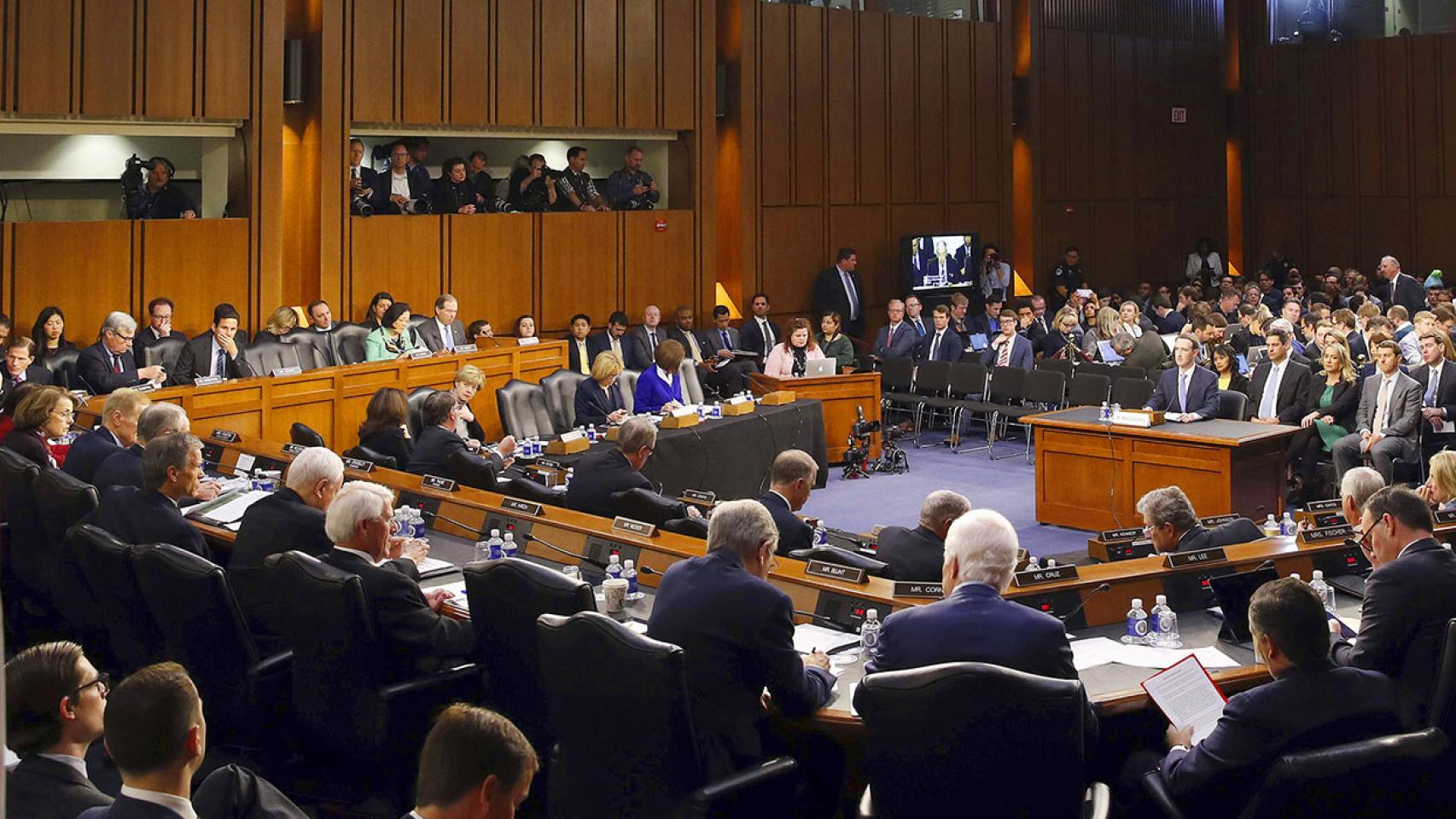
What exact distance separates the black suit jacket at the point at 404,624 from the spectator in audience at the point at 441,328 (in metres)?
7.61

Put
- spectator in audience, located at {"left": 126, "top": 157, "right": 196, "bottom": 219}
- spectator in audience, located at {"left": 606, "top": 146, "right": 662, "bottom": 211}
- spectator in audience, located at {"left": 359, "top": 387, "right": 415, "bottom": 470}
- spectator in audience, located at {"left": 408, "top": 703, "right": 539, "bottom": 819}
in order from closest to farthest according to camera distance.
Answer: spectator in audience, located at {"left": 408, "top": 703, "right": 539, "bottom": 819} → spectator in audience, located at {"left": 359, "top": 387, "right": 415, "bottom": 470} → spectator in audience, located at {"left": 126, "top": 157, "right": 196, "bottom": 219} → spectator in audience, located at {"left": 606, "top": 146, "right": 662, "bottom": 211}

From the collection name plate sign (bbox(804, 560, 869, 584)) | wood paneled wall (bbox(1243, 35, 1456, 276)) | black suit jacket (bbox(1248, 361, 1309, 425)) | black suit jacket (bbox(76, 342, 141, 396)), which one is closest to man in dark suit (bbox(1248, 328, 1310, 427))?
black suit jacket (bbox(1248, 361, 1309, 425))

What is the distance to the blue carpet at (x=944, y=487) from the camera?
10.2 m

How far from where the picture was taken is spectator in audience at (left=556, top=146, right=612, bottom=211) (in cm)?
1471

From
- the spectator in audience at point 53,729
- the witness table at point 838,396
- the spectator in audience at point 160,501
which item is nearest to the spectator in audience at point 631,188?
the witness table at point 838,396

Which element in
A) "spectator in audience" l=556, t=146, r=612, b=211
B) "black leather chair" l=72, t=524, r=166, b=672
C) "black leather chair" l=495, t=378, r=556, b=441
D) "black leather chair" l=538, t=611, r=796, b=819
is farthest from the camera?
"spectator in audience" l=556, t=146, r=612, b=211

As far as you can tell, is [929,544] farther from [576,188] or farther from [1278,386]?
[576,188]

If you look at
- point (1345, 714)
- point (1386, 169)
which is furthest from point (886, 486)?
point (1386, 169)

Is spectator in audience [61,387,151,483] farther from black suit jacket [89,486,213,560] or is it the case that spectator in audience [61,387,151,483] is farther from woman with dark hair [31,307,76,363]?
woman with dark hair [31,307,76,363]

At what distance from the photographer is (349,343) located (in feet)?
39.6

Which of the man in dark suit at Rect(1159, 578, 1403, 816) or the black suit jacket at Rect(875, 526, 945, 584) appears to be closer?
the man in dark suit at Rect(1159, 578, 1403, 816)

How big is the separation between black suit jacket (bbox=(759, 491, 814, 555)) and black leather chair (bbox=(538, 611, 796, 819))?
2096 mm

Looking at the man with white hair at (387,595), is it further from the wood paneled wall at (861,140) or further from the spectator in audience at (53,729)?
the wood paneled wall at (861,140)

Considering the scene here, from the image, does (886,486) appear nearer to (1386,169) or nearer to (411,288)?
(411,288)
